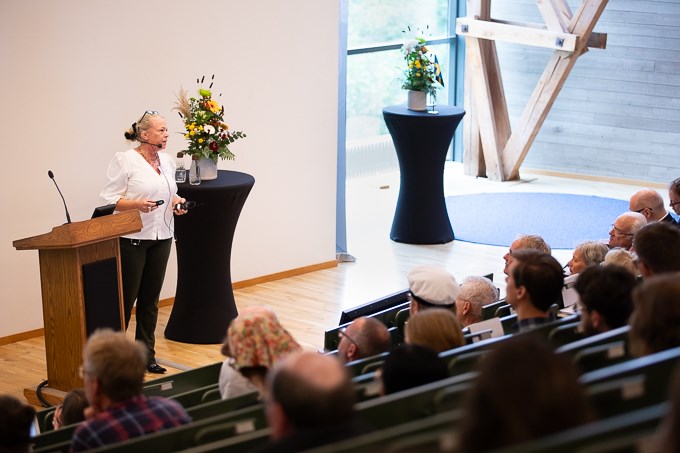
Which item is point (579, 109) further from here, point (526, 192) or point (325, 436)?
point (325, 436)

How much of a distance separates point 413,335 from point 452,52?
9981mm

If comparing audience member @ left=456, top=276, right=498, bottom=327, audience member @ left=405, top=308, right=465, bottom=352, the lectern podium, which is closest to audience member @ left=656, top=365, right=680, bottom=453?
audience member @ left=405, top=308, right=465, bottom=352

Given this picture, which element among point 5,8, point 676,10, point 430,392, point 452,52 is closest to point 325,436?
point 430,392

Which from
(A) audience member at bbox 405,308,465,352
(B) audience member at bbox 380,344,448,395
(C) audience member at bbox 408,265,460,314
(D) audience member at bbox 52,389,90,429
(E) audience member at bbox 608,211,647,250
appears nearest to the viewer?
(B) audience member at bbox 380,344,448,395

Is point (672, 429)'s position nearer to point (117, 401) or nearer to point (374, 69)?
point (117, 401)

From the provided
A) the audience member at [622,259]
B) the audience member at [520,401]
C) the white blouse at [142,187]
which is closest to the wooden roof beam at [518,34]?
the white blouse at [142,187]

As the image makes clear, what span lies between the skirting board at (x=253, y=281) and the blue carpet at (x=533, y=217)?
5.05 ft

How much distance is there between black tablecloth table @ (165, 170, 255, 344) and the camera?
20.9 ft

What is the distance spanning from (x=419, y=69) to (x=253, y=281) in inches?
94.2

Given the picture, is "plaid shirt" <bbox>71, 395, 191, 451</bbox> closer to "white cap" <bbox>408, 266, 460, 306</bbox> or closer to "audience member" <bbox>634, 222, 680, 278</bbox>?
"white cap" <bbox>408, 266, 460, 306</bbox>

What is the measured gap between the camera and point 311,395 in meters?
2.28

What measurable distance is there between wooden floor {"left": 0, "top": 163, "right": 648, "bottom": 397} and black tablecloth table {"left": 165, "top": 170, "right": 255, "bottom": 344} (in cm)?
13

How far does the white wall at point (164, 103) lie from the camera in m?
6.54

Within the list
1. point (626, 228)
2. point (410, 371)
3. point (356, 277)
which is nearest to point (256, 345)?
point (410, 371)
